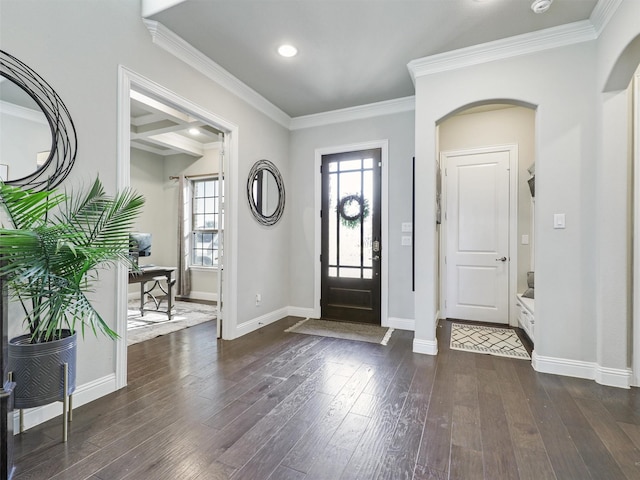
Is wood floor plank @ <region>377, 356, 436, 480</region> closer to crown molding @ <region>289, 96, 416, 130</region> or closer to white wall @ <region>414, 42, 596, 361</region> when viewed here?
white wall @ <region>414, 42, 596, 361</region>

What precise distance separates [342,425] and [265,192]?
2.91m

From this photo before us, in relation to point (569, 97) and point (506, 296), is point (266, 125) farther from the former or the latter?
point (506, 296)

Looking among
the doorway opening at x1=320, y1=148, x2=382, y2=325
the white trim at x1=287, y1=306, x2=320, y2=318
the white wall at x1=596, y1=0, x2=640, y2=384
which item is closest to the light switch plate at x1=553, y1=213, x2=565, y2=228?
the white wall at x1=596, y1=0, x2=640, y2=384

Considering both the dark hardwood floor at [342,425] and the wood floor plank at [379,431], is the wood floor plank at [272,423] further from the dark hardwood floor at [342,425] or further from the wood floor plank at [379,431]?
the wood floor plank at [379,431]

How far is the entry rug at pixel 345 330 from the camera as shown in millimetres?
3627

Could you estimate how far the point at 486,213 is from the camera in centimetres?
422

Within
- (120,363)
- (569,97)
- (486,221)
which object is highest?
(569,97)

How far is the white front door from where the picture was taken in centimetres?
413

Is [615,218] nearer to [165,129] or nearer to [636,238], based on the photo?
[636,238]

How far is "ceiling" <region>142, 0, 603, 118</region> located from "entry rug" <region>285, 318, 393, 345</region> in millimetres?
2819

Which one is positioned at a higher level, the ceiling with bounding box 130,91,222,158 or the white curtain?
the ceiling with bounding box 130,91,222,158

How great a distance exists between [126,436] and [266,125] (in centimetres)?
347

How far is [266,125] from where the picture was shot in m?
4.11

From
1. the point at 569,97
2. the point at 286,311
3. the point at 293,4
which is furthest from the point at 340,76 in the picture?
the point at 286,311
